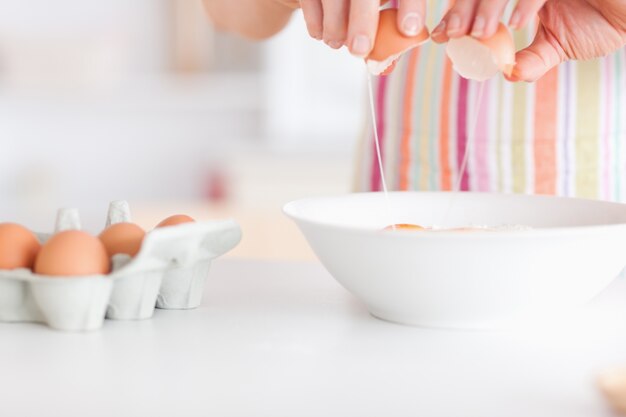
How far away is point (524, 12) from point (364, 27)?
0.52 feet

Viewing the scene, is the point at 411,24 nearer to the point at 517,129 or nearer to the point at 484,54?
the point at 484,54

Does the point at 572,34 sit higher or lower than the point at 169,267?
higher

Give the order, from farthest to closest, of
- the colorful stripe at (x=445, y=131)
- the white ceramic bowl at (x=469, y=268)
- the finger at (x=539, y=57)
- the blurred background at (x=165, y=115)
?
the blurred background at (x=165, y=115)
the colorful stripe at (x=445, y=131)
the finger at (x=539, y=57)
the white ceramic bowl at (x=469, y=268)

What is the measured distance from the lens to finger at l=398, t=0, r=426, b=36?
2.56 ft

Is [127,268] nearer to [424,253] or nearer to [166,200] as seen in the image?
[424,253]

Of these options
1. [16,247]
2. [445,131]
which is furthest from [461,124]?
[16,247]

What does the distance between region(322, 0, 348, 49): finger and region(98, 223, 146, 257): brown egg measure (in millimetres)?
245

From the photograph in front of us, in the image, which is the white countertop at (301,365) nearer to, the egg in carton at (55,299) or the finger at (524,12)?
the egg in carton at (55,299)

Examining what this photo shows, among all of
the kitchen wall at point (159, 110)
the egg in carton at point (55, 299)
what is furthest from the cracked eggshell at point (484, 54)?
the kitchen wall at point (159, 110)

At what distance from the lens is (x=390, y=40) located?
79 cm

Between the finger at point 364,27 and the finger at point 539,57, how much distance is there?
18cm

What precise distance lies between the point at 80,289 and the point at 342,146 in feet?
8.34

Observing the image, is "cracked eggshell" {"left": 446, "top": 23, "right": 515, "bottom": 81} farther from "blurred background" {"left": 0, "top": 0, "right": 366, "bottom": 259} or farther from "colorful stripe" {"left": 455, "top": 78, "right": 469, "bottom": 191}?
"blurred background" {"left": 0, "top": 0, "right": 366, "bottom": 259}

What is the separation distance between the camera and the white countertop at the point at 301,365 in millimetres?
596
